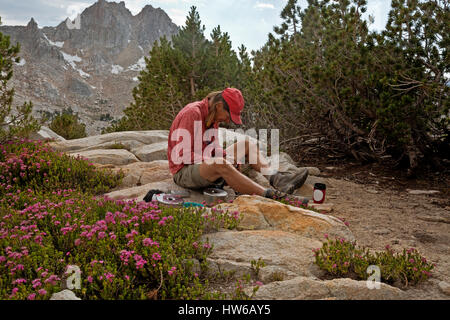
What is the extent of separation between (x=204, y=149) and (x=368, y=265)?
311 centimetres

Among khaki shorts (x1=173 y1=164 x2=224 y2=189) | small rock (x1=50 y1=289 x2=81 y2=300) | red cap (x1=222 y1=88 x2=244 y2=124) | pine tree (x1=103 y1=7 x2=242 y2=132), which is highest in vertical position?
pine tree (x1=103 y1=7 x2=242 y2=132)

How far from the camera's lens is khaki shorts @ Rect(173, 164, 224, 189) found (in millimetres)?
5102

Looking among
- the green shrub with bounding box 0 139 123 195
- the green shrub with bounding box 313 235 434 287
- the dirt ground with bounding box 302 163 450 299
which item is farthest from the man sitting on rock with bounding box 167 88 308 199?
the green shrub with bounding box 313 235 434 287

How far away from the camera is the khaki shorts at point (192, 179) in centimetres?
510

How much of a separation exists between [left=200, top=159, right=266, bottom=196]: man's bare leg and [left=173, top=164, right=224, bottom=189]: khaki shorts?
3.7 inches

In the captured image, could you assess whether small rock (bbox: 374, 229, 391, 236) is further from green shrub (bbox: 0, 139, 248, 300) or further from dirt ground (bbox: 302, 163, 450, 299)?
green shrub (bbox: 0, 139, 248, 300)

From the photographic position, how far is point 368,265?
3.01m

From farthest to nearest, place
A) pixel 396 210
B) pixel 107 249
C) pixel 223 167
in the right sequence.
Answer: pixel 396 210 → pixel 223 167 → pixel 107 249

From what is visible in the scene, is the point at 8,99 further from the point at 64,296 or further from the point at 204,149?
the point at 64,296

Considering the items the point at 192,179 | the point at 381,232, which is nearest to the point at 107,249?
the point at 192,179

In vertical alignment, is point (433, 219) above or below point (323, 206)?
below

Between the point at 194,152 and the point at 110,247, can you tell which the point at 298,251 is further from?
the point at 194,152

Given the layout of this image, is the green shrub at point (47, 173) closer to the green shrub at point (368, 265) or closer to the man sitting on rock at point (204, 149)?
the man sitting on rock at point (204, 149)
